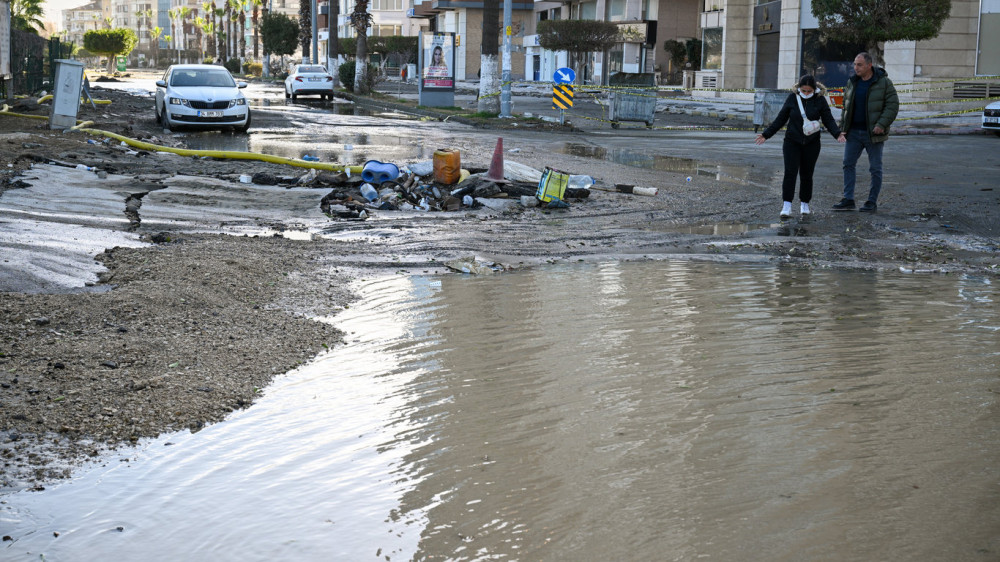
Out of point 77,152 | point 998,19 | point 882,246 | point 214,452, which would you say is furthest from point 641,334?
point 998,19

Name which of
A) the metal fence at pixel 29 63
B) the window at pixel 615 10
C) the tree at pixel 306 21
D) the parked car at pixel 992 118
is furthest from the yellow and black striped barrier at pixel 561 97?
the window at pixel 615 10

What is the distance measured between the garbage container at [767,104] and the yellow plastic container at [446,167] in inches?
673

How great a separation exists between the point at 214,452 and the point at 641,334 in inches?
119

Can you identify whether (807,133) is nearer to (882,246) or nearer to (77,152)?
(882,246)

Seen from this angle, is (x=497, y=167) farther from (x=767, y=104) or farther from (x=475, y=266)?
(x=767, y=104)

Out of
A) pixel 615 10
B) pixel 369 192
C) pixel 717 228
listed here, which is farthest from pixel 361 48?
pixel 717 228

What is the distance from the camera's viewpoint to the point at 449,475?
4.30 metres

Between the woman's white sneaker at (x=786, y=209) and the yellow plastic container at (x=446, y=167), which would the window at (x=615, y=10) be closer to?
the yellow plastic container at (x=446, y=167)

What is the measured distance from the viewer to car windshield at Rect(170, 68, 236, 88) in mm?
24438

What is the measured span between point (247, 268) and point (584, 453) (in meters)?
4.43

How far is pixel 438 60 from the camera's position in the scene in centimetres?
3594

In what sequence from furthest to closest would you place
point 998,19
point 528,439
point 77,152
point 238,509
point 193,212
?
point 998,19 < point 77,152 < point 193,212 < point 528,439 < point 238,509

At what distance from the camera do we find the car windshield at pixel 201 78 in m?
24.4

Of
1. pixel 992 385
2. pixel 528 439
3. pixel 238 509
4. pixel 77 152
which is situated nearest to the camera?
pixel 238 509
